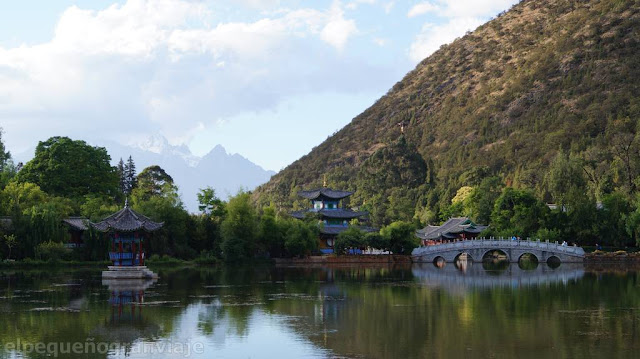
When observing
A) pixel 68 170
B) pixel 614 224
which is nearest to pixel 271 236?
pixel 68 170

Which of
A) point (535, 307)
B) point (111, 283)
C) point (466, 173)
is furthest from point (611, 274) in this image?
point (466, 173)

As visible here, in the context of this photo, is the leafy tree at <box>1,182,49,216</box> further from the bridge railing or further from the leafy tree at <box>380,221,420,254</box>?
the bridge railing

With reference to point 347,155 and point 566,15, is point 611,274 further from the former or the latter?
point 566,15

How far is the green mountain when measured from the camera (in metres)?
93.2

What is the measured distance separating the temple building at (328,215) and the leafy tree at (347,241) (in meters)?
2.87

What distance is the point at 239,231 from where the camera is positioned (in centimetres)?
5759

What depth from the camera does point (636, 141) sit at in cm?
8306

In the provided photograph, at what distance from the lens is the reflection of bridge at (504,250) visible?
56562 mm

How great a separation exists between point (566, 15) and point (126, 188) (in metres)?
88.5

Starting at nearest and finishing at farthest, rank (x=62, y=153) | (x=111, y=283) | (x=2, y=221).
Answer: (x=111, y=283) → (x=2, y=221) → (x=62, y=153)

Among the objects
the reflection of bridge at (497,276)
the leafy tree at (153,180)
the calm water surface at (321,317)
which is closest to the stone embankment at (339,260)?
the reflection of bridge at (497,276)

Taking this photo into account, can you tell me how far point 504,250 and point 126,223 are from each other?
2747 cm

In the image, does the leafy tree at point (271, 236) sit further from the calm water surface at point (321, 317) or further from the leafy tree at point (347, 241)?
the calm water surface at point (321, 317)

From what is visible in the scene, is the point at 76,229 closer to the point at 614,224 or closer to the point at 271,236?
the point at 271,236
